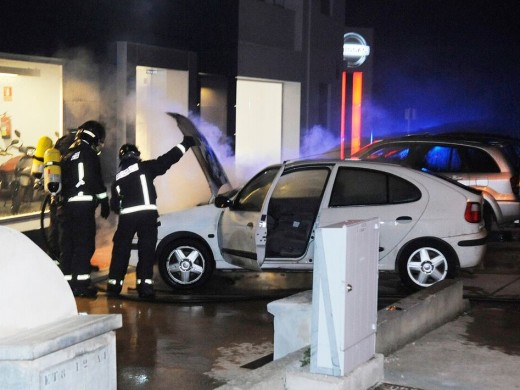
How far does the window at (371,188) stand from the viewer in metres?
11.5

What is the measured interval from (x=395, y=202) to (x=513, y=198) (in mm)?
4706

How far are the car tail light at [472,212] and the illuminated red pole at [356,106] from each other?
2485cm

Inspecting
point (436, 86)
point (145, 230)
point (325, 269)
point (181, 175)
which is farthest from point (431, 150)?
point (436, 86)

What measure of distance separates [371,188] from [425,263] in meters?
1.10

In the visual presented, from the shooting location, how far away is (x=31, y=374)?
4426 millimetres

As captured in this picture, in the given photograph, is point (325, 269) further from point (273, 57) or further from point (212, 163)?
point (273, 57)

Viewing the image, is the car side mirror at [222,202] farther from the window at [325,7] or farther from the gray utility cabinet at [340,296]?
the window at [325,7]

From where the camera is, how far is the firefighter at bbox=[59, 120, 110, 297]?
36.0 feet

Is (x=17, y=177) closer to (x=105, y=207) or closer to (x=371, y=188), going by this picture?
(x=105, y=207)

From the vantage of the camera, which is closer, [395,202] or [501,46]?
[395,202]

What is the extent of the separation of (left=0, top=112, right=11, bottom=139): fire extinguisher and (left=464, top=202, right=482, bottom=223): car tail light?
6.24 m

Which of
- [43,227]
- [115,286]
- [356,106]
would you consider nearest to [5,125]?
[43,227]

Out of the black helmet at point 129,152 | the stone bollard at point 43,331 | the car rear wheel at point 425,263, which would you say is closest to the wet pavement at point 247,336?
the car rear wheel at point 425,263

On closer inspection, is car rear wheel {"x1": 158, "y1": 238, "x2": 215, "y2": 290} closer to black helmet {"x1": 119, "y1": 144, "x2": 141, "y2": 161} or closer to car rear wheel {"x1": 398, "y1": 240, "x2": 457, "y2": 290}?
black helmet {"x1": 119, "y1": 144, "x2": 141, "y2": 161}
